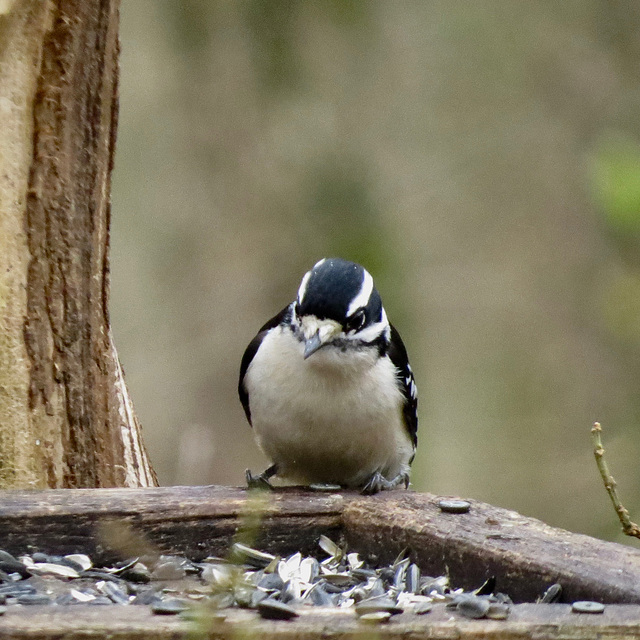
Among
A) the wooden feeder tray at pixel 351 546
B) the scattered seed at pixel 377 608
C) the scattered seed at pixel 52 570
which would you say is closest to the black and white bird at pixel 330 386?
the wooden feeder tray at pixel 351 546

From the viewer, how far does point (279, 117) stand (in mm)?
7484

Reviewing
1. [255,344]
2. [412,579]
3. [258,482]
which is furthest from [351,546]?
[255,344]

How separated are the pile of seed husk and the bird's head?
0.98m

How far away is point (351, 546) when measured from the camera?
379cm

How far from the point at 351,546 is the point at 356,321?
42.8 inches

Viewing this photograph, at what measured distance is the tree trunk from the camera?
13.7 ft

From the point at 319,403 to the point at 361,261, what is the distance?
2.70 m

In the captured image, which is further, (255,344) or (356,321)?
(255,344)

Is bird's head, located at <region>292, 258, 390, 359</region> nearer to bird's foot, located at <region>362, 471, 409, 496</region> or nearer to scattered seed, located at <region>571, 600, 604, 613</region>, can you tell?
bird's foot, located at <region>362, 471, 409, 496</region>

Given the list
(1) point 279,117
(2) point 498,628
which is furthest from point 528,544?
(1) point 279,117

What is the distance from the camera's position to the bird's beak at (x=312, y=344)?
4.33 metres

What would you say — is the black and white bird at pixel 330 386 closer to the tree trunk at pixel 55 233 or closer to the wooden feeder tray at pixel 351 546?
the wooden feeder tray at pixel 351 546

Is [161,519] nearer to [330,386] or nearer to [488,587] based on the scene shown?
[488,587]

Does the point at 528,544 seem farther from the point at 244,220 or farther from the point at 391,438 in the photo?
the point at 244,220
